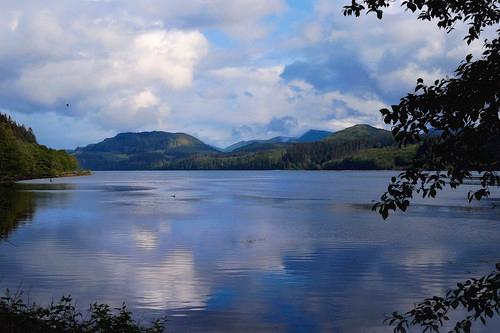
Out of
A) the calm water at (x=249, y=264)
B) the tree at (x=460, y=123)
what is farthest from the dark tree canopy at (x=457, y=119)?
the calm water at (x=249, y=264)

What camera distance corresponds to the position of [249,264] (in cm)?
4175

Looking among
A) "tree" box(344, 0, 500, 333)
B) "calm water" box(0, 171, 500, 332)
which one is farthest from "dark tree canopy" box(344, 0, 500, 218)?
"calm water" box(0, 171, 500, 332)

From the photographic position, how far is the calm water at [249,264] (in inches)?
1097

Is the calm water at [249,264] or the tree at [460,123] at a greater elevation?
the tree at [460,123]

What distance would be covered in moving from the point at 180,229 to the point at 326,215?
28224mm

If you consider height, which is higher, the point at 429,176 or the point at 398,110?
the point at 398,110

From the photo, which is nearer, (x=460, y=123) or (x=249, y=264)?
(x=460, y=123)

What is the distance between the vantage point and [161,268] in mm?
39906

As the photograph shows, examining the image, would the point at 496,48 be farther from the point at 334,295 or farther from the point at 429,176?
the point at 334,295

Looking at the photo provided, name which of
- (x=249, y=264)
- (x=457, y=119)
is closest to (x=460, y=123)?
(x=457, y=119)

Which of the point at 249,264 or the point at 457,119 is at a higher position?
the point at 457,119

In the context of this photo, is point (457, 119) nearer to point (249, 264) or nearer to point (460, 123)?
point (460, 123)

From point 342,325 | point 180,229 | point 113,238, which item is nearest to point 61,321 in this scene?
point 342,325

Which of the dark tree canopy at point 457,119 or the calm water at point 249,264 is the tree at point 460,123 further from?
the calm water at point 249,264
